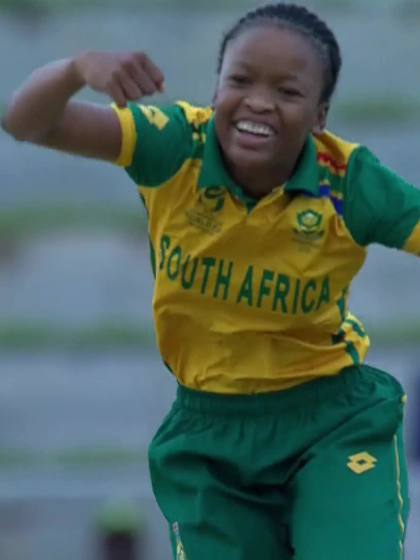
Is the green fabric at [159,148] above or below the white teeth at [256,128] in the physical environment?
below

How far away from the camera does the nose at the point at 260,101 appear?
3512 millimetres

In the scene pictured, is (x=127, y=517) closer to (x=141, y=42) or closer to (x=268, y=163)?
(x=141, y=42)

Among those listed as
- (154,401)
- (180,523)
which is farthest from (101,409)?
(180,523)

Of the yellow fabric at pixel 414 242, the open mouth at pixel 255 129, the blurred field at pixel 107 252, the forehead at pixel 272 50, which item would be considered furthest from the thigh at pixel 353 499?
the blurred field at pixel 107 252

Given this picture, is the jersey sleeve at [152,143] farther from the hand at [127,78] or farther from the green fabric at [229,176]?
the hand at [127,78]

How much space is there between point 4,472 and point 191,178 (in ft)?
11.8

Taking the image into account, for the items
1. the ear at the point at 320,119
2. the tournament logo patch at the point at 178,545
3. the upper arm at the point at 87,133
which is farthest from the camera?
the tournament logo patch at the point at 178,545

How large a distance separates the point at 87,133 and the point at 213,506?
0.75 meters

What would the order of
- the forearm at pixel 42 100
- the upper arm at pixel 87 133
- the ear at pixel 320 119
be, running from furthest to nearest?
the ear at pixel 320 119 < the upper arm at pixel 87 133 < the forearm at pixel 42 100

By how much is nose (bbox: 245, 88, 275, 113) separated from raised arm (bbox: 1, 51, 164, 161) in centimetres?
24

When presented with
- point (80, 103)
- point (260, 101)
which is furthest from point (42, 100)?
point (260, 101)

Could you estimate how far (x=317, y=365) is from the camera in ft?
12.3

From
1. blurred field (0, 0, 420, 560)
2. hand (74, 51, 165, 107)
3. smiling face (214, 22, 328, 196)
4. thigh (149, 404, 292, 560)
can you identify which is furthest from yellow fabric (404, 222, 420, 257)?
blurred field (0, 0, 420, 560)

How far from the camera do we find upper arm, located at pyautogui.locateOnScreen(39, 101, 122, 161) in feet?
11.4
